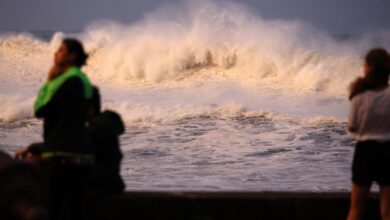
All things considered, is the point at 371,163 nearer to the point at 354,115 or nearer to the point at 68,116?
the point at 354,115

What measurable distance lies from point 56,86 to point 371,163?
70.5 inches

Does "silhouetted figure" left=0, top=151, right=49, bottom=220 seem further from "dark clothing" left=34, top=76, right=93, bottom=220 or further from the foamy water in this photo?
the foamy water

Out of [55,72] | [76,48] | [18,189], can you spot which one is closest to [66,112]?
[55,72]

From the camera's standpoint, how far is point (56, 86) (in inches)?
150

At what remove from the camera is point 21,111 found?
65.4 ft

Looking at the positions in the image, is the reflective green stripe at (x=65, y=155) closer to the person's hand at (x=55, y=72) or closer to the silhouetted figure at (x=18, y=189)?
the person's hand at (x=55, y=72)

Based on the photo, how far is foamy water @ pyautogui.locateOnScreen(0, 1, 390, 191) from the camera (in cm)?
1150

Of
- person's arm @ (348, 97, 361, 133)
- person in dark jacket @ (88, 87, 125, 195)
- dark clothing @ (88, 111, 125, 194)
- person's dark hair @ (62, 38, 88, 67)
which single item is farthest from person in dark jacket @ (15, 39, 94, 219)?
person's arm @ (348, 97, 361, 133)

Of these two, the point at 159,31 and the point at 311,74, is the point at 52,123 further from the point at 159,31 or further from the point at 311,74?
the point at 159,31

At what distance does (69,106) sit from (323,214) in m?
1.96

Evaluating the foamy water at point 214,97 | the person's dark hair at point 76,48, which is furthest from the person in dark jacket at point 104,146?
the foamy water at point 214,97

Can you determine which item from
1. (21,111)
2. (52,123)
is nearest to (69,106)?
(52,123)

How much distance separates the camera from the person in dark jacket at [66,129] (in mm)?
3787

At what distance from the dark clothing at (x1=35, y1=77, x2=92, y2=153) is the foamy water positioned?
5.83 m
